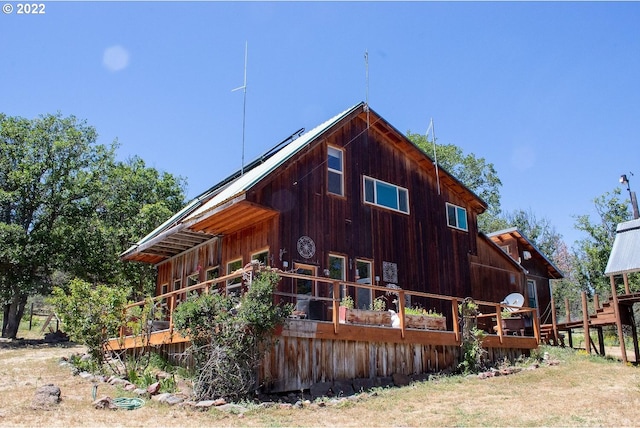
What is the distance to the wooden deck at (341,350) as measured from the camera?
11156mm

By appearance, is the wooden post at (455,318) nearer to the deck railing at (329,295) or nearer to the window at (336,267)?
the deck railing at (329,295)

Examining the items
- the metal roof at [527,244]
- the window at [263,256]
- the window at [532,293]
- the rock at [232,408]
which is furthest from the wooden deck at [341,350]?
the window at [532,293]

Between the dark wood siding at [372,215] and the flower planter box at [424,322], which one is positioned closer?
the flower planter box at [424,322]


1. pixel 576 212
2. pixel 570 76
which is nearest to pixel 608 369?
pixel 570 76

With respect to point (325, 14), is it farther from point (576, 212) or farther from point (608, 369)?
point (576, 212)

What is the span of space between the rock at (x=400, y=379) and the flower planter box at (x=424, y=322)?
1.30 m

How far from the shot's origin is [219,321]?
10.5 meters

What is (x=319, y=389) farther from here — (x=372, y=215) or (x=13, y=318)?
(x=13, y=318)

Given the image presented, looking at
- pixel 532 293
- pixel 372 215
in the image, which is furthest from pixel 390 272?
pixel 532 293

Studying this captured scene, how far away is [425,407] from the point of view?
10.3m

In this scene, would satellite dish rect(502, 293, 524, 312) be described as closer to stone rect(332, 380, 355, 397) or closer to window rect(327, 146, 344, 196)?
window rect(327, 146, 344, 196)

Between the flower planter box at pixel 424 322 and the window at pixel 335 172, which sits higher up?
the window at pixel 335 172

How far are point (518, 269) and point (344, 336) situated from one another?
568 inches

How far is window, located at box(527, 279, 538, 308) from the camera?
88.5ft
